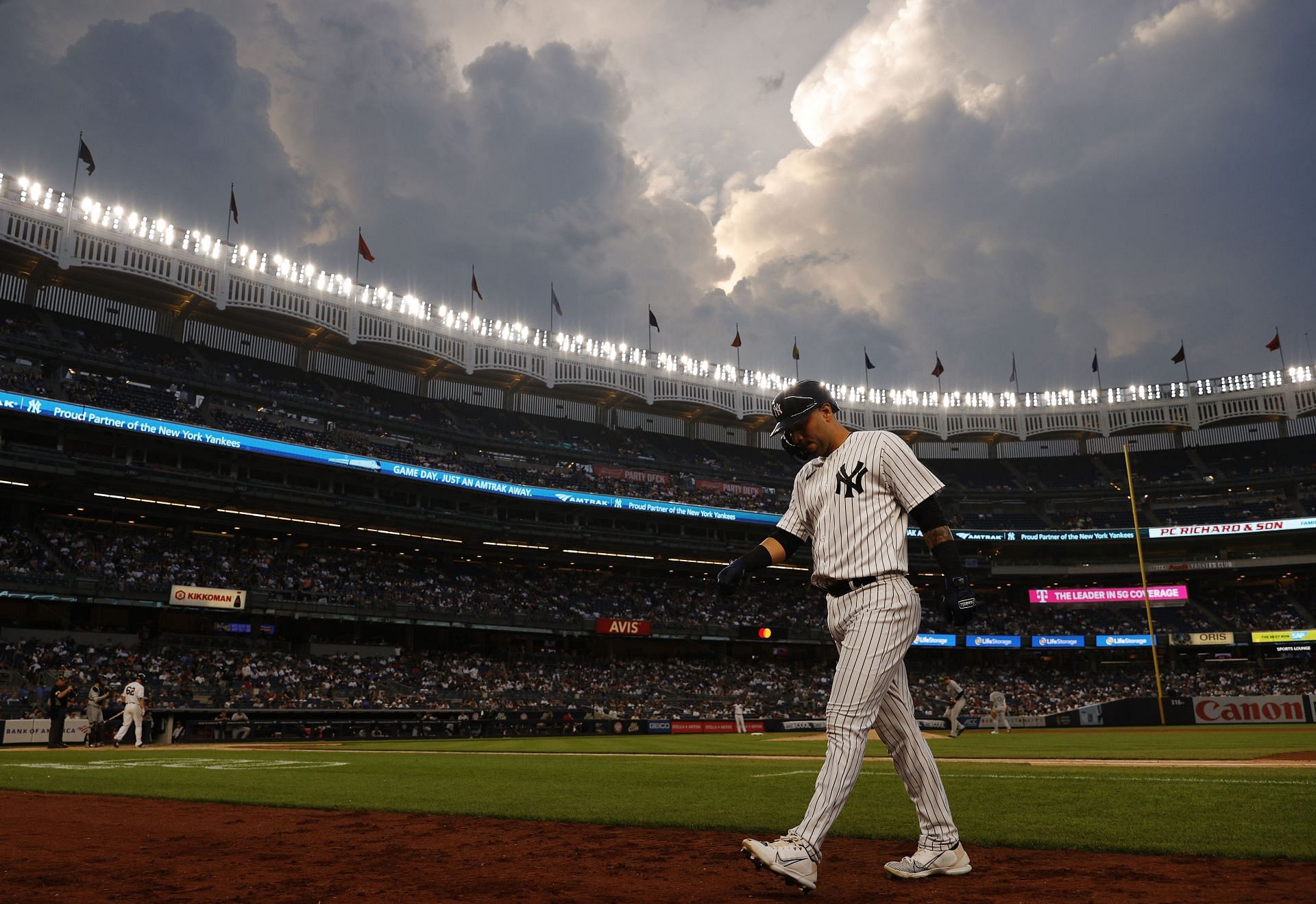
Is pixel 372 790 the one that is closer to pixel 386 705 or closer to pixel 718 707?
pixel 386 705

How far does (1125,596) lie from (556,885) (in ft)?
194

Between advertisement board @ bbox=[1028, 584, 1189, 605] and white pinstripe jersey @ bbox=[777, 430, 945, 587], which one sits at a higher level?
advertisement board @ bbox=[1028, 584, 1189, 605]

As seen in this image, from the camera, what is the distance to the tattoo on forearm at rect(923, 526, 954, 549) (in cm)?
427

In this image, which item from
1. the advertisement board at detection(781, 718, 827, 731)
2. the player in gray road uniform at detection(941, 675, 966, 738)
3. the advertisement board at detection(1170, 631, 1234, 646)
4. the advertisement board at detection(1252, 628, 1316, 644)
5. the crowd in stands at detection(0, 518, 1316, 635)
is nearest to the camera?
the player in gray road uniform at detection(941, 675, 966, 738)

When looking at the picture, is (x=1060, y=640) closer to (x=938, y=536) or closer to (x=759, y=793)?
(x=759, y=793)

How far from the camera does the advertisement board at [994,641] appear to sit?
167 feet

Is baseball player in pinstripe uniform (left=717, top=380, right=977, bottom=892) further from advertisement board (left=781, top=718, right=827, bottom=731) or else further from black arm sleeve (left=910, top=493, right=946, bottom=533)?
advertisement board (left=781, top=718, right=827, bottom=731)

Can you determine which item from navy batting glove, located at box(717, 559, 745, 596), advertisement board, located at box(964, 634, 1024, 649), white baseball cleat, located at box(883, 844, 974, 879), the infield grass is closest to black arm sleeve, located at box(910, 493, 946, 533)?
navy batting glove, located at box(717, 559, 745, 596)

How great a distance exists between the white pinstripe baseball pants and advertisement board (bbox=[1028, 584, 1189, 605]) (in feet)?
186

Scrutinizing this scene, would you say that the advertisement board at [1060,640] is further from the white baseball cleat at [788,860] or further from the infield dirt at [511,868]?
the white baseball cleat at [788,860]

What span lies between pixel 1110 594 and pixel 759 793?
5392 centimetres

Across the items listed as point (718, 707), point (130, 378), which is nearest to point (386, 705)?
point (718, 707)

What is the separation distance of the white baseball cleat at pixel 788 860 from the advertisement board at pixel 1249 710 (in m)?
40.3

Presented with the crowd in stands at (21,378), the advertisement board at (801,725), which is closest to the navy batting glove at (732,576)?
the advertisement board at (801,725)
